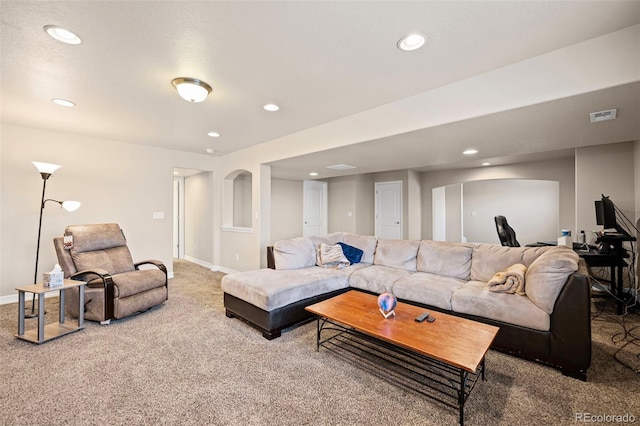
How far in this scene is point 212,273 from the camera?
554 cm

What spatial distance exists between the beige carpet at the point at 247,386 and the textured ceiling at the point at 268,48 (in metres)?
2.43

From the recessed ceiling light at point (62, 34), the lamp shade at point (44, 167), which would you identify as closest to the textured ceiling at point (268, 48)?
the recessed ceiling light at point (62, 34)

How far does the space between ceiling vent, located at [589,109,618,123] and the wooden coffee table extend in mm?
2031

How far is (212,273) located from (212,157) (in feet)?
7.88

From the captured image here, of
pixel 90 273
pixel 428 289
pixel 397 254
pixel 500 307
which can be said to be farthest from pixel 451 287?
pixel 90 273

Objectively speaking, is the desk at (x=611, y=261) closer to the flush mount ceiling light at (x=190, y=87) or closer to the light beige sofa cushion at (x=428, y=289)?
the light beige sofa cushion at (x=428, y=289)

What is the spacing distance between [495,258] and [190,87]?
3534 millimetres

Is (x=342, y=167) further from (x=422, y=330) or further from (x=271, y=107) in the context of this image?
(x=422, y=330)

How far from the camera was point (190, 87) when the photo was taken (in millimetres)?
2371

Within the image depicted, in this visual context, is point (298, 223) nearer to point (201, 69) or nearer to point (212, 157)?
point (212, 157)

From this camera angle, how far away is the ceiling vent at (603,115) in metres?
2.26

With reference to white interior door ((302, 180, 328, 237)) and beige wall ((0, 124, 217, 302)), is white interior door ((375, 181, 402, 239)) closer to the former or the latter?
white interior door ((302, 180, 328, 237))

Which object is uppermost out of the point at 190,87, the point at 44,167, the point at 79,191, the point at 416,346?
the point at 190,87

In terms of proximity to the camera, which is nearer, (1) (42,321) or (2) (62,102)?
(1) (42,321)
